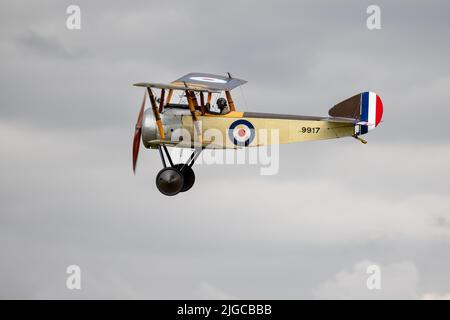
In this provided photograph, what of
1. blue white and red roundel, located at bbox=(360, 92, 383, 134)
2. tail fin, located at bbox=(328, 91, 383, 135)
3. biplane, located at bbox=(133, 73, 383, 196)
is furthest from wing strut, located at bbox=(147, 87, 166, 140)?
blue white and red roundel, located at bbox=(360, 92, 383, 134)

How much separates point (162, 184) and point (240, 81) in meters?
3.74

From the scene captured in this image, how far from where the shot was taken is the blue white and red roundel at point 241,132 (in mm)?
28953

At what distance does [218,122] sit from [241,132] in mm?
635

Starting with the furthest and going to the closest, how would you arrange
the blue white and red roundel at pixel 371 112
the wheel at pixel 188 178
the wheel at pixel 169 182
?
1. the blue white and red roundel at pixel 371 112
2. the wheel at pixel 188 178
3. the wheel at pixel 169 182

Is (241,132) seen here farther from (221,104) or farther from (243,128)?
(221,104)

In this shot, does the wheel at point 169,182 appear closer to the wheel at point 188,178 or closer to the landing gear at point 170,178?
the landing gear at point 170,178

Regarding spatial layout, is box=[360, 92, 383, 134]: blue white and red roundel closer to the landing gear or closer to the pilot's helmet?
the pilot's helmet

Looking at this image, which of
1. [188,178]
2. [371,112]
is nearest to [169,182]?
[188,178]

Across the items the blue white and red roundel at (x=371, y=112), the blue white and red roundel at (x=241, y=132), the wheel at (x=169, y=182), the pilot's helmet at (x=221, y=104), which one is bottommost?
the wheel at (x=169, y=182)

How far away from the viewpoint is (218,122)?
2895cm

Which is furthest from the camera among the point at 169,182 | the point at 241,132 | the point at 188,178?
the point at 188,178

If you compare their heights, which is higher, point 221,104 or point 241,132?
point 221,104

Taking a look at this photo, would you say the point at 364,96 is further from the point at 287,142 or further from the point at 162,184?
the point at 162,184

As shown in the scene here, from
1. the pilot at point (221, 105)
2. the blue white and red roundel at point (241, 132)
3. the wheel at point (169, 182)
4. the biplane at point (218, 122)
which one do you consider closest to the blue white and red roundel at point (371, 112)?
the biplane at point (218, 122)
